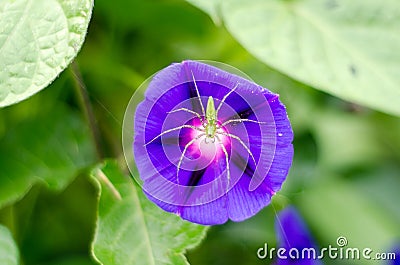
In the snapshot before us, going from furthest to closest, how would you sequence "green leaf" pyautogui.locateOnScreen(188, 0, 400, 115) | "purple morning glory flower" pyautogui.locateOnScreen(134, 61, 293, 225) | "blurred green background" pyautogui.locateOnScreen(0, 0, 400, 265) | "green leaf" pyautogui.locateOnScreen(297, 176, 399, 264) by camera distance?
1. "green leaf" pyautogui.locateOnScreen(297, 176, 399, 264)
2. "blurred green background" pyautogui.locateOnScreen(0, 0, 400, 265)
3. "green leaf" pyautogui.locateOnScreen(188, 0, 400, 115)
4. "purple morning glory flower" pyautogui.locateOnScreen(134, 61, 293, 225)

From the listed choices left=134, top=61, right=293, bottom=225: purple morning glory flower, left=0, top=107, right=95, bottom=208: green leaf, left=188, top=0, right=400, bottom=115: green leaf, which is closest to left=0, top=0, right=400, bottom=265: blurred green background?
left=0, top=107, right=95, bottom=208: green leaf

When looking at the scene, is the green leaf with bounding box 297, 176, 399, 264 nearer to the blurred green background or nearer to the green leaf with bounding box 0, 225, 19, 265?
the blurred green background

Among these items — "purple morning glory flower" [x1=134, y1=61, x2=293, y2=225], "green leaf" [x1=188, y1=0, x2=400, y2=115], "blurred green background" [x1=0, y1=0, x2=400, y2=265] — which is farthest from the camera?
"blurred green background" [x1=0, y1=0, x2=400, y2=265]

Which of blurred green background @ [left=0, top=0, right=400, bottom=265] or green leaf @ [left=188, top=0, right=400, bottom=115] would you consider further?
blurred green background @ [left=0, top=0, right=400, bottom=265]

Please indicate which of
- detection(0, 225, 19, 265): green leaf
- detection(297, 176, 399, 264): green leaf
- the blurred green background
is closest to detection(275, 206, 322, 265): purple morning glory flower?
the blurred green background

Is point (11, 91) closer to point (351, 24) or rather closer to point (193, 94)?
point (193, 94)

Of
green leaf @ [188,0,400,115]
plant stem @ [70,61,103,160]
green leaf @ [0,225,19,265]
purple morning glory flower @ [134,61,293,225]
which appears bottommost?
green leaf @ [0,225,19,265]

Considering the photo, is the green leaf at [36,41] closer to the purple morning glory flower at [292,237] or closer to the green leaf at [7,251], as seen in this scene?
the green leaf at [7,251]

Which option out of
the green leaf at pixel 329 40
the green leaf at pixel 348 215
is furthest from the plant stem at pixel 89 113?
the green leaf at pixel 348 215

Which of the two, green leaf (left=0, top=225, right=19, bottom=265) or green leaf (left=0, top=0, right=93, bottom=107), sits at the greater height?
green leaf (left=0, top=0, right=93, bottom=107)
